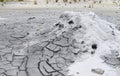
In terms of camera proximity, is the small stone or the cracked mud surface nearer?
the small stone

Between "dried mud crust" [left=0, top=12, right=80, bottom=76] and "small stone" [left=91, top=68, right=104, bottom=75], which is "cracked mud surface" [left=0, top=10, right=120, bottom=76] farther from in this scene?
"small stone" [left=91, top=68, right=104, bottom=75]

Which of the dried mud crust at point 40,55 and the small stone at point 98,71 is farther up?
the dried mud crust at point 40,55

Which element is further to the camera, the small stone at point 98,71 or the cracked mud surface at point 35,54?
the cracked mud surface at point 35,54

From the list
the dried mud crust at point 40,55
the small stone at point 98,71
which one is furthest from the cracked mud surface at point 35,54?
the small stone at point 98,71

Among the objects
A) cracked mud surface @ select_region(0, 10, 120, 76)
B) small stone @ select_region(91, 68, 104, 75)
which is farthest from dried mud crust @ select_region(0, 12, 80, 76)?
small stone @ select_region(91, 68, 104, 75)

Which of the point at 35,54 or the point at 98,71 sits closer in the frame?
the point at 98,71

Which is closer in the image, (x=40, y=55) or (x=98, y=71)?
(x=98, y=71)

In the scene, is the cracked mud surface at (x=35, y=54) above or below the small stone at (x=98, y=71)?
above

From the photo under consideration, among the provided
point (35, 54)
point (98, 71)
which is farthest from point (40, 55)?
point (98, 71)

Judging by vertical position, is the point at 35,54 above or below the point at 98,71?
above

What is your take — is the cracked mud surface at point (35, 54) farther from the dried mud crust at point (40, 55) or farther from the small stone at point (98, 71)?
the small stone at point (98, 71)

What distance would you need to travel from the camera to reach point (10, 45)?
598 centimetres

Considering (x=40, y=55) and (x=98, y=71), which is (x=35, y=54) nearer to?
(x=40, y=55)

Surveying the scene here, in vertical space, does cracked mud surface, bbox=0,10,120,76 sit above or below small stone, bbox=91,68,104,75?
above
